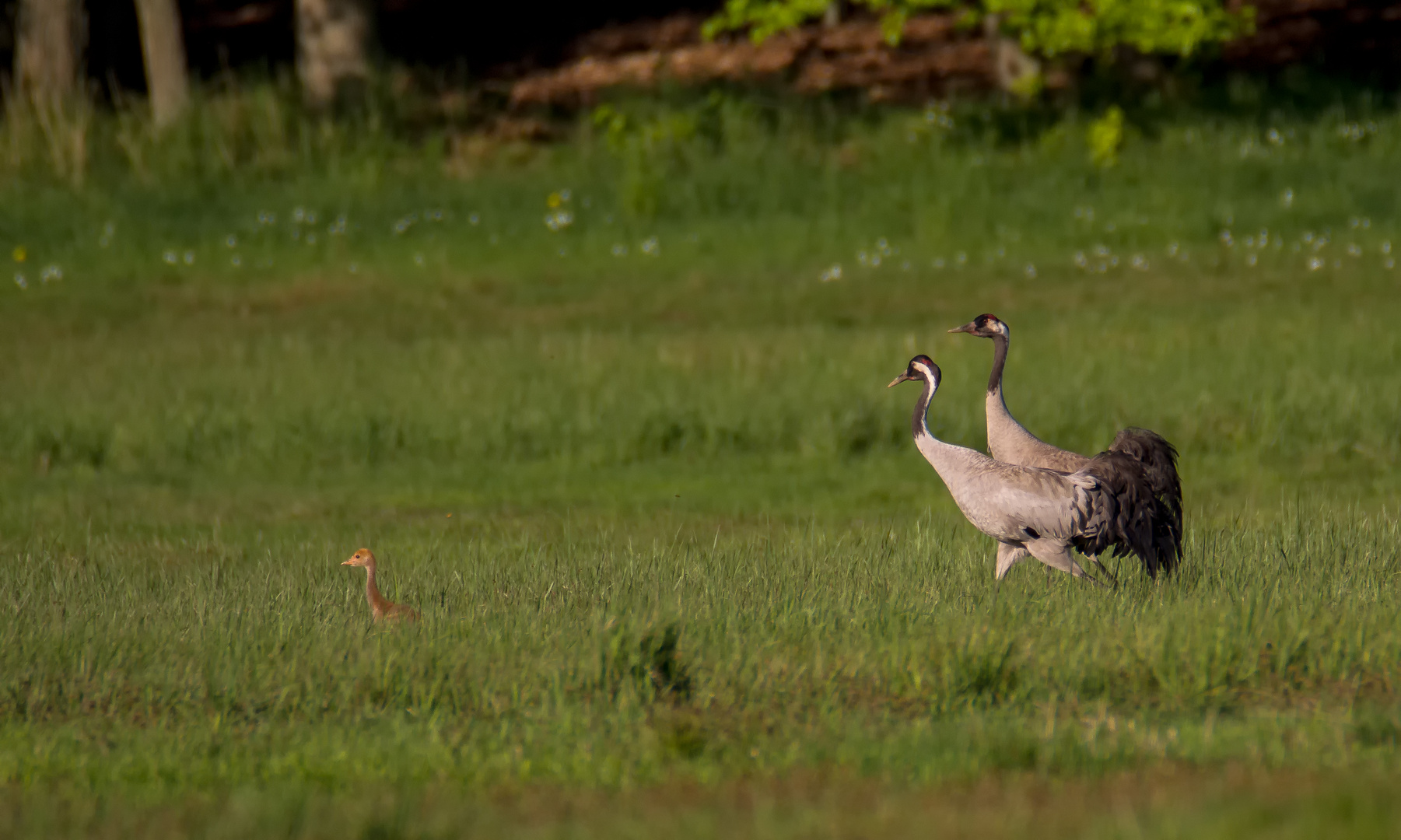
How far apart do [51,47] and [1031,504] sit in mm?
20769

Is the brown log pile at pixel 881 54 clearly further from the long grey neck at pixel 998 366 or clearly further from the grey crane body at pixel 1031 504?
the grey crane body at pixel 1031 504

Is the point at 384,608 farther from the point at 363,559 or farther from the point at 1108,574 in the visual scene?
the point at 1108,574

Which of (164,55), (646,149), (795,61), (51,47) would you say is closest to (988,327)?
(646,149)

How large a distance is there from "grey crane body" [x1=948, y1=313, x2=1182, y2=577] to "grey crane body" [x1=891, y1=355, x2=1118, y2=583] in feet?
0.36

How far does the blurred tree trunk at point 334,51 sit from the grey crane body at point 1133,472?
1753cm

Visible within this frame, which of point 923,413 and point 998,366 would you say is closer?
point 923,413

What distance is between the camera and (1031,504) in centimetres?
889

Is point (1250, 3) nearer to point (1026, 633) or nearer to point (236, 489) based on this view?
point (236, 489)

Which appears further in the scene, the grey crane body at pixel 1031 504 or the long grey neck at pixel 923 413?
the long grey neck at pixel 923 413

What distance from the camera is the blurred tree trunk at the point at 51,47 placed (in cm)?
2522

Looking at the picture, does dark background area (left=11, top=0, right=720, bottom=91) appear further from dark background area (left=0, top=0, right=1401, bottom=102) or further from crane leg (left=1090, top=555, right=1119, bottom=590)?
crane leg (left=1090, top=555, right=1119, bottom=590)

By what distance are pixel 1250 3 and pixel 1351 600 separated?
25.7 m

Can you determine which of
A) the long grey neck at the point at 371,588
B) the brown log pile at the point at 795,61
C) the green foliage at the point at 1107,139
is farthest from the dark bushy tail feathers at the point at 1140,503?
the brown log pile at the point at 795,61

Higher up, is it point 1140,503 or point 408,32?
point 1140,503
